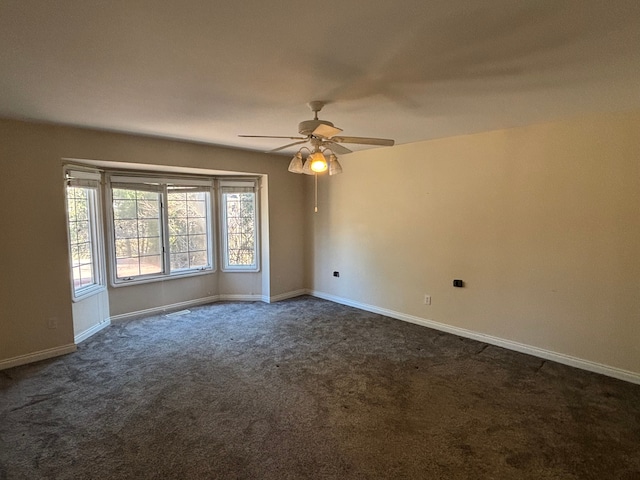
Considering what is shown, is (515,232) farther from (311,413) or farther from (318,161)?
(311,413)

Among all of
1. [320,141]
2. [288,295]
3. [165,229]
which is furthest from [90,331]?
[320,141]

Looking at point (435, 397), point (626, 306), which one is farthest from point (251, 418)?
point (626, 306)

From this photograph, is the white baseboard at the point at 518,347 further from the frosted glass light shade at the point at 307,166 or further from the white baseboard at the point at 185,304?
the frosted glass light shade at the point at 307,166

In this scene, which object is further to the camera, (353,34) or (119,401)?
(119,401)

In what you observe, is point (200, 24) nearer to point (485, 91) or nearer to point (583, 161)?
point (485, 91)

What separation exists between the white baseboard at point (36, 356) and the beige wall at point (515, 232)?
3678 millimetres

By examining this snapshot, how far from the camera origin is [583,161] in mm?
3260

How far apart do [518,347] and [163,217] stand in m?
4.89

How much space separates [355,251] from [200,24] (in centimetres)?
405

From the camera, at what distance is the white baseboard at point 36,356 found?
11.2ft

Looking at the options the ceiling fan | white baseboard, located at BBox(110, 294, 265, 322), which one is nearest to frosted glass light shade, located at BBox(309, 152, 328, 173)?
the ceiling fan

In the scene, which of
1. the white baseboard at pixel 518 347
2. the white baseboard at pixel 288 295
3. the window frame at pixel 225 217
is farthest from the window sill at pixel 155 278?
the white baseboard at pixel 518 347

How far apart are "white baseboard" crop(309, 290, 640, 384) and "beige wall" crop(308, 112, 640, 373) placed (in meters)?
0.05

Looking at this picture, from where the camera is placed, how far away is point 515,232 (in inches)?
147
